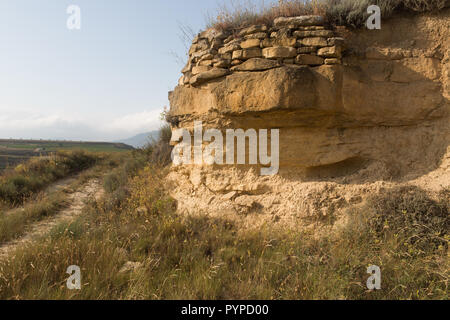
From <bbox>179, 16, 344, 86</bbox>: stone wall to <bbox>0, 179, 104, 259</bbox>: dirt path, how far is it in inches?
160

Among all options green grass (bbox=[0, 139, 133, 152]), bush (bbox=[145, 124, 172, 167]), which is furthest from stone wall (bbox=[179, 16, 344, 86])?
green grass (bbox=[0, 139, 133, 152])

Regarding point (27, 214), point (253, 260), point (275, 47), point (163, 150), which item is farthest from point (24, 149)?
point (253, 260)

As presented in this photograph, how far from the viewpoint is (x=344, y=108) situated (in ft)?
12.2

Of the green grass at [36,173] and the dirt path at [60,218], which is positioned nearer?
the dirt path at [60,218]

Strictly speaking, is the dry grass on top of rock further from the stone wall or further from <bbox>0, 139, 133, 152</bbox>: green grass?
<bbox>0, 139, 133, 152</bbox>: green grass

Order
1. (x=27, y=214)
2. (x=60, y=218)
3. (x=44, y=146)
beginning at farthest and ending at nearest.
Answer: (x=44, y=146) < (x=60, y=218) < (x=27, y=214)

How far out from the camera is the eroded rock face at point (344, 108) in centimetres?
362

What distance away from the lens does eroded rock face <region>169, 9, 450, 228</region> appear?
3.62 m

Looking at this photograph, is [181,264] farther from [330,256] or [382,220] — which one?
[382,220]

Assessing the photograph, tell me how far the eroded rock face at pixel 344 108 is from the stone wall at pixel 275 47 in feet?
0.06

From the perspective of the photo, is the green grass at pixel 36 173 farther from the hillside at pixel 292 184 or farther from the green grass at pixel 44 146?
the green grass at pixel 44 146

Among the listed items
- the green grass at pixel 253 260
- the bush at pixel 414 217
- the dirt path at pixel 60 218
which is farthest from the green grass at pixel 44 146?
the bush at pixel 414 217

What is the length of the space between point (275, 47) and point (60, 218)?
5.73 m

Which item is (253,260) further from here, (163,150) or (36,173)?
(36,173)
